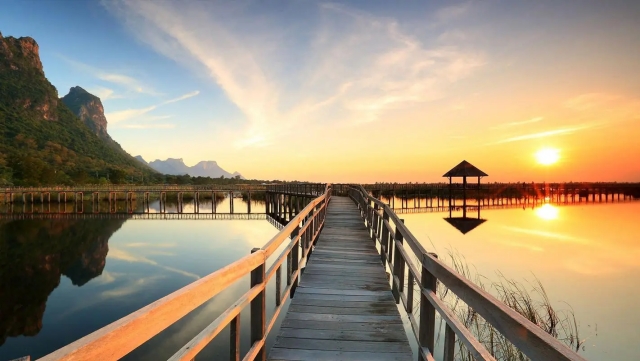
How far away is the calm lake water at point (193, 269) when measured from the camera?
1023cm

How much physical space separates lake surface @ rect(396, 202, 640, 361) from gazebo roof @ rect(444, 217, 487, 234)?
52cm

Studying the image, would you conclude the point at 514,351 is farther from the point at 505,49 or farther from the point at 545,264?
the point at 505,49

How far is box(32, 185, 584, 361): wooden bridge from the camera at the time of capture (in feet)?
4.21

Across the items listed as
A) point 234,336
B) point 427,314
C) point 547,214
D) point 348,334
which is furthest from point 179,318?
point 547,214

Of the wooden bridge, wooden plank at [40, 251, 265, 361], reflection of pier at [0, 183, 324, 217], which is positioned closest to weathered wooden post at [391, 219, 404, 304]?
the wooden bridge

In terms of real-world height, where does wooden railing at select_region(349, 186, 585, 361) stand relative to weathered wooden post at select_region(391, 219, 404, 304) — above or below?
above

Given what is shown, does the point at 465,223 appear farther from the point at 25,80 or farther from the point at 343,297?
the point at 25,80

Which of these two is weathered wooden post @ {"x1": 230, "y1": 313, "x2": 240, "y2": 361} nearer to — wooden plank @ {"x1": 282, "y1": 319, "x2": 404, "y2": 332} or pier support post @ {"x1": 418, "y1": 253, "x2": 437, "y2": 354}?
pier support post @ {"x1": 418, "y1": 253, "x2": 437, "y2": 354}

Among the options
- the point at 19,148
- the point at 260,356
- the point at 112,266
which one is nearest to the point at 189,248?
the point at 112,266

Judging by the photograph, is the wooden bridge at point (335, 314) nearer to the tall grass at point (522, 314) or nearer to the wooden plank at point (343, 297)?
the wooden plank at point (343, 297)

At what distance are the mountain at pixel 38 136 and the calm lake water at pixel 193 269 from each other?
6366 cm

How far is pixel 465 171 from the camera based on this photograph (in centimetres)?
4147

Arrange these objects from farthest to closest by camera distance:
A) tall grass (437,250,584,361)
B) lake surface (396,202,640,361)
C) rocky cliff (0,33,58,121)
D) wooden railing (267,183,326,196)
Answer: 1. rocky cliff (0,33,58,121)
2. wooden railing (267,183,326,196)
3. lake surface (396,202,640,361)
4. tall grass (437,250,584,361)

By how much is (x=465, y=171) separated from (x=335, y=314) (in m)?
40.8
